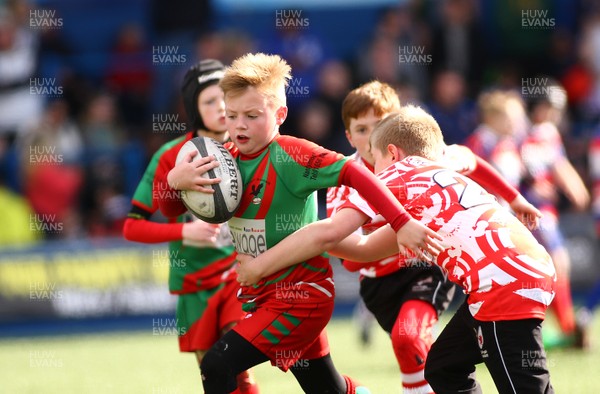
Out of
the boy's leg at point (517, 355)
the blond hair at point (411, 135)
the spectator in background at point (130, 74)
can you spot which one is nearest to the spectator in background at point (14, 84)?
the spectator in background at point (130, 74)

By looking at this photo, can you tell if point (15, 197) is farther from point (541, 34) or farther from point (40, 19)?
point (541, 34)

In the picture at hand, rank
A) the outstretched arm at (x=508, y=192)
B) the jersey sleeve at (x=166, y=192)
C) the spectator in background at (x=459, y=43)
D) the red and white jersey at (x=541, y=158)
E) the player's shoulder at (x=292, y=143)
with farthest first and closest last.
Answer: the spectator in background at (x=459, y=43) → the red and white jersey at (x=541, y=158) → the outstretched arm at (x=508, y=192) → the jersey sleeve at (x=166, y=192) → the player's shoulder at (x=292, y=143)

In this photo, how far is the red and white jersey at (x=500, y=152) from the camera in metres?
9.12

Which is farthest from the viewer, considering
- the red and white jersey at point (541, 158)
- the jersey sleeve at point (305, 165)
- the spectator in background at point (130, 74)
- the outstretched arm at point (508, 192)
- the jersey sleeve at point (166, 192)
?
the spectator in background at point (130, 74)

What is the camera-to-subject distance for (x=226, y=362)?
4828mm

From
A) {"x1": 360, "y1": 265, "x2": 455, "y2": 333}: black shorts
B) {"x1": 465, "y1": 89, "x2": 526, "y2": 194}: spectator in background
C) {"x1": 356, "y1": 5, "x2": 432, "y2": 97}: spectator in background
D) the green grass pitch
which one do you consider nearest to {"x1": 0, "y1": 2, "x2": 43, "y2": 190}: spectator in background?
the green grass pitch

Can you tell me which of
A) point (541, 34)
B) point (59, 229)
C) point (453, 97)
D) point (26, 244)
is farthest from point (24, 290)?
point (541, 34)

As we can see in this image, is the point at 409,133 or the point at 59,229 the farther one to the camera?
the point at 59,229

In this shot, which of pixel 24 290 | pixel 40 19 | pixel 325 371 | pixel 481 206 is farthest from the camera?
pixel 40 19

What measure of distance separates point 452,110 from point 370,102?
7662 mm

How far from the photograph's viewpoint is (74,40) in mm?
15766

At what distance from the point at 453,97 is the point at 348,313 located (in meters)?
3.34

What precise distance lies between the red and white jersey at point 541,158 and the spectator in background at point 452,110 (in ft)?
10.6

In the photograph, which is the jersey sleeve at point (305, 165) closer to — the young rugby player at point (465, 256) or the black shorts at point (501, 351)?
the young rugby player at point (465, 256)
